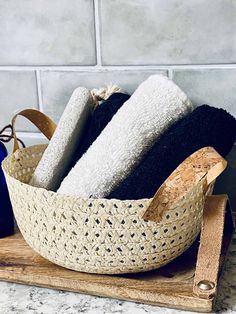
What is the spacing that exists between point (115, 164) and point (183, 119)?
0.10 meters

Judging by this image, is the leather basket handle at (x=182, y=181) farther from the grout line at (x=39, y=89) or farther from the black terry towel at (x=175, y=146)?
the grout line at (x=39, y=89)

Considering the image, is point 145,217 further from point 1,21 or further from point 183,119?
point 1,21

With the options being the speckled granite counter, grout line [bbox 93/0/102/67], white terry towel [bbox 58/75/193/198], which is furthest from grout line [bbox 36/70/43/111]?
the speckled granite counter

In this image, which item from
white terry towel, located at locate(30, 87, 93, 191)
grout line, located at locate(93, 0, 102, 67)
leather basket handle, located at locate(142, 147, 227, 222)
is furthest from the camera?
grout line, located at locate(93, 0, 102, 67)

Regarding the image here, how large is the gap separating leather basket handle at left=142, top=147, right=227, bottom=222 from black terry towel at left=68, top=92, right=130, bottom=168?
192mm

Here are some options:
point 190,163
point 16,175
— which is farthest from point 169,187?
point 16,175

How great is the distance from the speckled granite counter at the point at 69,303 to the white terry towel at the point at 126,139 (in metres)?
0.12

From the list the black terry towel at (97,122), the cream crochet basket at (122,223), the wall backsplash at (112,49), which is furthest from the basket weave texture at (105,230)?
the wall backsplash at (112,49)

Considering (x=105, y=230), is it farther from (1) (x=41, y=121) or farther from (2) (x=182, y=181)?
(1) (x=41, y=121)

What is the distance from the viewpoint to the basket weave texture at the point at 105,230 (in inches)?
20.7

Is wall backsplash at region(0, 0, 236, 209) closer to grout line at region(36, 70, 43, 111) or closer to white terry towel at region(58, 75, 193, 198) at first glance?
grout line at region(36, 70, 43, 111)

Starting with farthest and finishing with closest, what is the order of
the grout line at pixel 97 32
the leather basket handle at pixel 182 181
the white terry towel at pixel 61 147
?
the grout line at pixel 97 32, the white terry towel at pixel 61 147, the leather basket handle at pixel 182 181

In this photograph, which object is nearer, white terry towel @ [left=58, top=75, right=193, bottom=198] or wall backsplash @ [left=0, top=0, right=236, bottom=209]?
white terry towel @ [left=58, top=75, right=193, bottom=198]

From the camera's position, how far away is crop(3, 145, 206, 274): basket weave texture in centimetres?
53
